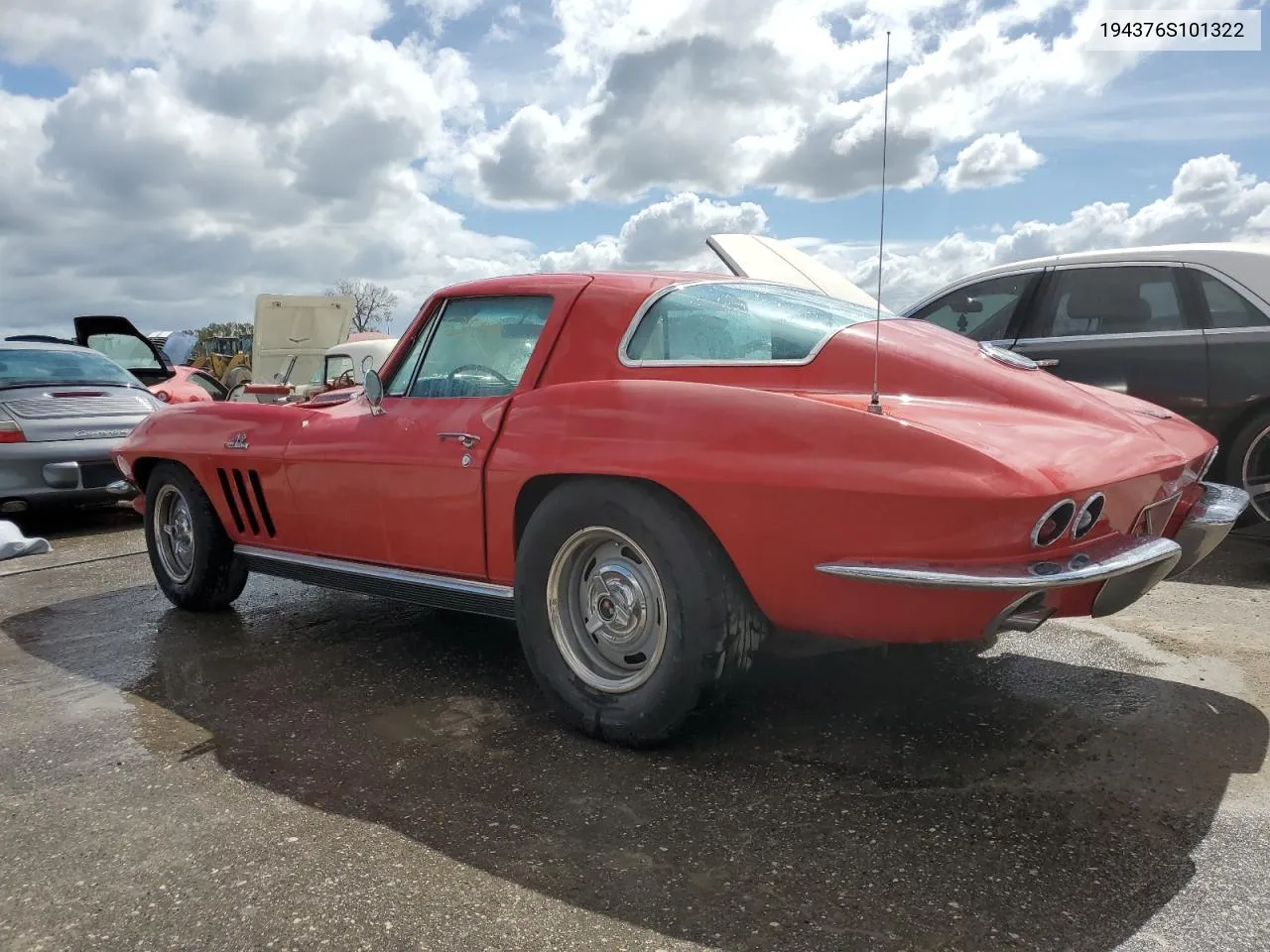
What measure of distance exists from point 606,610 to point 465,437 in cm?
76

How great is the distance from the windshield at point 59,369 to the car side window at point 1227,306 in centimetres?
778

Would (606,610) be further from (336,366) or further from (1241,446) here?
(336,366)

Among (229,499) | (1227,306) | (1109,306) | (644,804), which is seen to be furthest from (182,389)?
(644,804)

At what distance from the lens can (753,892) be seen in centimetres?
222

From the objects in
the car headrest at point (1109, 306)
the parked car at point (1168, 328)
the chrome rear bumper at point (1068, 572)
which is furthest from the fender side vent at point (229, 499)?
the car headrest at point (1109, 306)

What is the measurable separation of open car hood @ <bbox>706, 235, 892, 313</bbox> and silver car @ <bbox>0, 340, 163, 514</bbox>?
4277mm

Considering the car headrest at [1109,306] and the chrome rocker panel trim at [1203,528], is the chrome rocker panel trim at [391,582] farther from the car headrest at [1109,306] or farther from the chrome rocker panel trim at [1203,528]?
the car headrest at [1109,306]

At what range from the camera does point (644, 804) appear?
2650 millimetres

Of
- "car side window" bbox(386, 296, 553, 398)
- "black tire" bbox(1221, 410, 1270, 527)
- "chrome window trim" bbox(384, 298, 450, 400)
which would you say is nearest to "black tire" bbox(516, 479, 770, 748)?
"car side window" bbox(386, 296, 553, 398)

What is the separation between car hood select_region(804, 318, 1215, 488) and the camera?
2.57 metres

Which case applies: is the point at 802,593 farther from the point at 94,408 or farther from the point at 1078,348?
the point at 94,408

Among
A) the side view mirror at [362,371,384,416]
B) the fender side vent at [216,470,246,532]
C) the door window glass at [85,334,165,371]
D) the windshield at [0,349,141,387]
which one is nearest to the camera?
the side view mirror at [362,371,384,416]

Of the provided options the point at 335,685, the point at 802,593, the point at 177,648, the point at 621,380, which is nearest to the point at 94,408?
the point at 177,648

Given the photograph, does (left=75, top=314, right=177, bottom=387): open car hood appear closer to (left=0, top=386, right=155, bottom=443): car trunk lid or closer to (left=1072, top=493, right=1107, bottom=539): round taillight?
(left=0, top=386, right=155, bottom=443): car trunk lid
